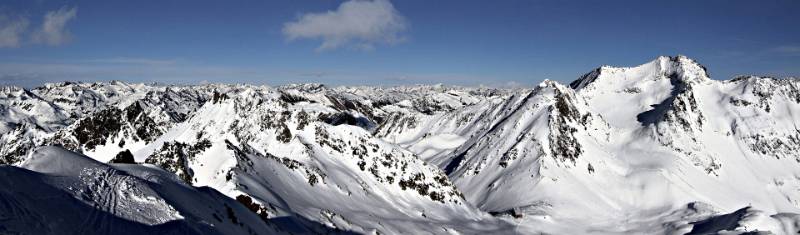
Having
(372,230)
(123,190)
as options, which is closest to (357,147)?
(372,230)

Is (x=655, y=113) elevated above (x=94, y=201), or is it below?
above

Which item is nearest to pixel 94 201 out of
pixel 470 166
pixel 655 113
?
pixel 470 166

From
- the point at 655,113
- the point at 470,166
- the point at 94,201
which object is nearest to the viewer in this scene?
the point at 94,201

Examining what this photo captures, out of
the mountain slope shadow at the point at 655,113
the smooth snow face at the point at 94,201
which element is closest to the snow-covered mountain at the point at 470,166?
the smooth snow face at the point at 94,201

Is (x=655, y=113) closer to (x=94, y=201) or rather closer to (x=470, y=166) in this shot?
(x=470, y=166)

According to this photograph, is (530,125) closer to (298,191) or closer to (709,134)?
(709,134)

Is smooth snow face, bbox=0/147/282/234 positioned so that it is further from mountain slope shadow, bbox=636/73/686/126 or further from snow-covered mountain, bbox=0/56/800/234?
mountain slope shadow, bbox=636/73/686/126

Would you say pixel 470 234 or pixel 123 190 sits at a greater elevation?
pixel 123 190

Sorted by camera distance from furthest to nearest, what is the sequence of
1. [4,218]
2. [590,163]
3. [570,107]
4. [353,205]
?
1. [570,107]
2. [590,163]
3. [353,205]
4. [4,218]

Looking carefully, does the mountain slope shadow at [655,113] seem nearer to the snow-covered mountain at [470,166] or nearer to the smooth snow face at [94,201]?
the snow-covered mountain at [470,166]
